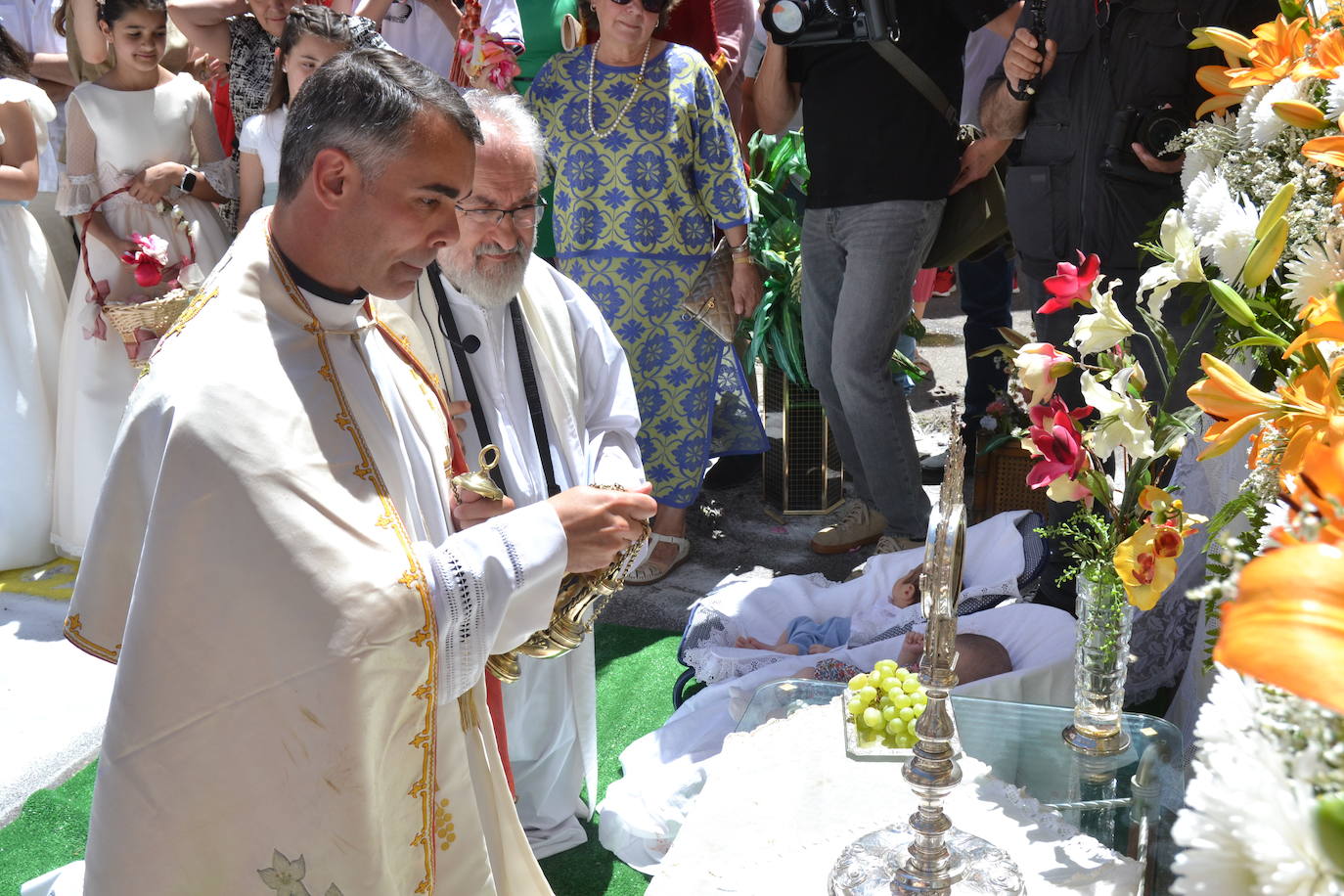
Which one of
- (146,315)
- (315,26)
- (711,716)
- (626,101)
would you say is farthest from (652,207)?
(711,716)

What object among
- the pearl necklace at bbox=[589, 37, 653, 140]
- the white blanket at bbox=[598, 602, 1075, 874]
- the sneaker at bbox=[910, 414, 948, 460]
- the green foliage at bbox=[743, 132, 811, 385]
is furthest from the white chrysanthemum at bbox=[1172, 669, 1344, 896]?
the sneaker at bbox=[910, 414, 948, 460]

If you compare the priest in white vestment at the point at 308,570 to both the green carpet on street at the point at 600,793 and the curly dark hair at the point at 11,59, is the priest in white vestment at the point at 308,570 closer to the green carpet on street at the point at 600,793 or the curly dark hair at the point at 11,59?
the green carpet on street at the point at 600,793

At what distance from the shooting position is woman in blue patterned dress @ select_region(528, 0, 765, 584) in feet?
15.6

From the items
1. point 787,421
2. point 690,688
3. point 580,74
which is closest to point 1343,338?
point 690,688

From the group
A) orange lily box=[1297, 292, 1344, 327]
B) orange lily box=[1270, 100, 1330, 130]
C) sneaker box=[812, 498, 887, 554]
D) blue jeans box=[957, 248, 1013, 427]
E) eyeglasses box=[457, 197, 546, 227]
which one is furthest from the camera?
blue jeans box=[957, 248, 1013, 427]

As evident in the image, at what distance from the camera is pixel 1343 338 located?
111 centimetres

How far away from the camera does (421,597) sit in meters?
1.96

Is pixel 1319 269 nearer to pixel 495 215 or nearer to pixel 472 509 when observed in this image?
pixel 472 509

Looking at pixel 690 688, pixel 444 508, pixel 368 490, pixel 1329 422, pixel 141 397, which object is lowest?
pixel 690 688

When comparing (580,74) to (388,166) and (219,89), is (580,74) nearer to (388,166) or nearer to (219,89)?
(219,89)

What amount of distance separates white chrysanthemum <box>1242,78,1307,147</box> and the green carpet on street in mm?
2287

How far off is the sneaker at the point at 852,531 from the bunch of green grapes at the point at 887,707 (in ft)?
8.79

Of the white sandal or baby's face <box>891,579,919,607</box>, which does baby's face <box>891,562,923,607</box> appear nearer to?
baby's face <box>891,579,919,607</box>

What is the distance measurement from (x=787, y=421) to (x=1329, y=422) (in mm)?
4285
